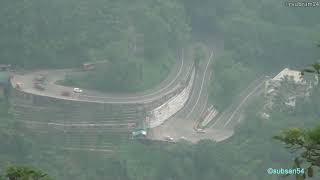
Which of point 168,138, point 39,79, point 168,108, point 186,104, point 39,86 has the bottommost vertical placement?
point 168,138

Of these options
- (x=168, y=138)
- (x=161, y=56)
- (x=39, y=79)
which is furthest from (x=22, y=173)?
(x=161, y=56)

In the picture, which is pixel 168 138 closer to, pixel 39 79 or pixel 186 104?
pixel 186 104

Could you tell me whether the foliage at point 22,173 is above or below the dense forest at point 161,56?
below

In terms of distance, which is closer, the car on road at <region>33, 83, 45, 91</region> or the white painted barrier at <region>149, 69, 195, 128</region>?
the car on road at <region>33, 83, 45, 91</region>

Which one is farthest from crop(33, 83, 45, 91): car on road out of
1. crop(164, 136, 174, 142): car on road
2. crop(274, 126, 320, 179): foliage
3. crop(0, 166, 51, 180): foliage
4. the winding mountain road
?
crop(274, 126, 320, 179): foliage

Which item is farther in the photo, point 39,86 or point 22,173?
point 39,86

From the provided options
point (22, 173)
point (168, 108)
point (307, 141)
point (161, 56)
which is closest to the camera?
point (307, 141)

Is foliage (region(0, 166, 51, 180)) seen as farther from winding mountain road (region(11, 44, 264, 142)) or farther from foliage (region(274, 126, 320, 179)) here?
winding mountain road (region(11, 44, 264, 142))

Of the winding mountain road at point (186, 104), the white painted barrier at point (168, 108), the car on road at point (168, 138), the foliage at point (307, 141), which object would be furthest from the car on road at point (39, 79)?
the foliage at point (307, 141)

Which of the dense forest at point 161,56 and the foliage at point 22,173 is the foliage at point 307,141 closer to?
the foliage at point 22,173
